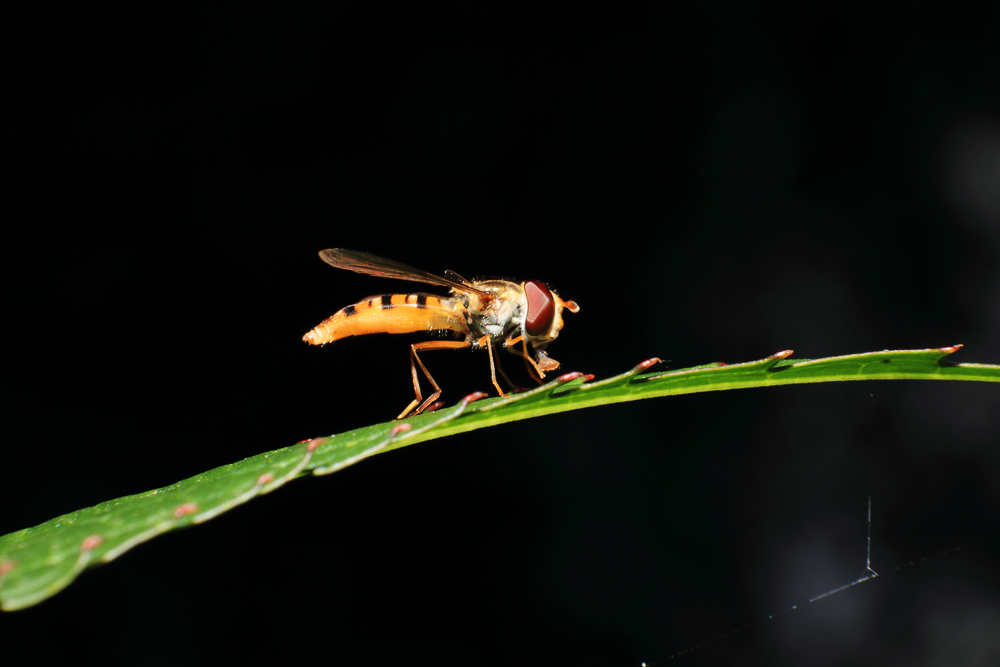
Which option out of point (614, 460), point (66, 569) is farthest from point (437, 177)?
point (66, 569)

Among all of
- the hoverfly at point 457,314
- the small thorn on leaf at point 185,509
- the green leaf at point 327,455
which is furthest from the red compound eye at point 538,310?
the small thorn on leaf at point 185,509

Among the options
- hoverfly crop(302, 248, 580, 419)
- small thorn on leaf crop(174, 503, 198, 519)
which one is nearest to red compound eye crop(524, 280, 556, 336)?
hoverfly crop(302, 248, 580, 419)

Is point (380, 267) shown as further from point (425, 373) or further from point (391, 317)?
point (425, 373)

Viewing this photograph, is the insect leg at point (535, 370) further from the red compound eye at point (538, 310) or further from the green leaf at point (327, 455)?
the green leaf at point (327, 455)

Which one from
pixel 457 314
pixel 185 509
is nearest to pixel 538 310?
pixel 457 314

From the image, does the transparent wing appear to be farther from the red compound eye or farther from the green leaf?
the green leaf

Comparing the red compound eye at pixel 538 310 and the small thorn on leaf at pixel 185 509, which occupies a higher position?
the red compound eye at pixel 538 310
